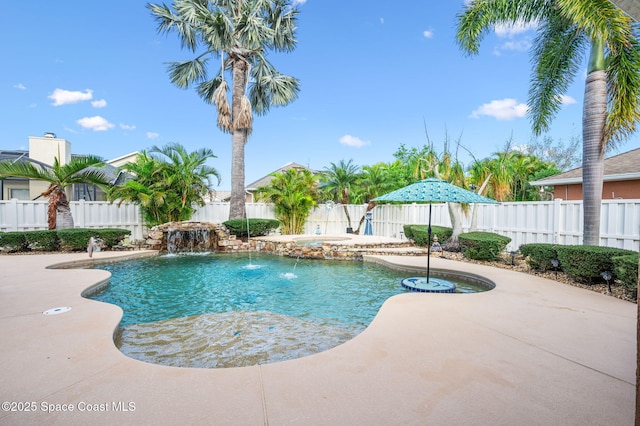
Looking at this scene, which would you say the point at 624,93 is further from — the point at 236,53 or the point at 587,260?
the point at 236,53

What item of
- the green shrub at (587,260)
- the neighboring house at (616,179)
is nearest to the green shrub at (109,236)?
the green shrub at (587,260)

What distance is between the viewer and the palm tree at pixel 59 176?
35.4ft

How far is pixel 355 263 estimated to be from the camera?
1041 cm

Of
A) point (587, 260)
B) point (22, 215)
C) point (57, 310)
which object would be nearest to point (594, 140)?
point (587, 260)

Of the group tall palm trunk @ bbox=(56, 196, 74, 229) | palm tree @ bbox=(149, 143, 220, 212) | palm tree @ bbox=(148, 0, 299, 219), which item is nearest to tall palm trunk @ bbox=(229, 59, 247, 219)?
palm tree @ bbox=(148, 0, 299, 219)

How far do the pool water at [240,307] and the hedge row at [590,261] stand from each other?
214cm

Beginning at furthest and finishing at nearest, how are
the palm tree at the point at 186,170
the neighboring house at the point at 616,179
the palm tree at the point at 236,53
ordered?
1. the palm tree at the point at 236,53
2. the palm tree at the point at 186,170
3. the neighboring house at the point at 616,179

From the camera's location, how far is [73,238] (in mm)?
11078

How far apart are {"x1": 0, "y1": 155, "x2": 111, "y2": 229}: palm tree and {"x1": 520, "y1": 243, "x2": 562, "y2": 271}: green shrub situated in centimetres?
1427

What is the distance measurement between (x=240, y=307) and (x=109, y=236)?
8885 mm

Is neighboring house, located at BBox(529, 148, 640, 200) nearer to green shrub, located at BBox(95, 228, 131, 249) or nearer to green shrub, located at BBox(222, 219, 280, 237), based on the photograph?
green shrub, located at BBox(222, 219, 280, 237)

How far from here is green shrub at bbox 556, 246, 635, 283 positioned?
600 centimetres

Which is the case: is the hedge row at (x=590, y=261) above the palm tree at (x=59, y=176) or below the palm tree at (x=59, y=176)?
below

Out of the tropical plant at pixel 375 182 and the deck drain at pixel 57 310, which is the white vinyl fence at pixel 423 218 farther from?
the deck drain at pixel 57 310
